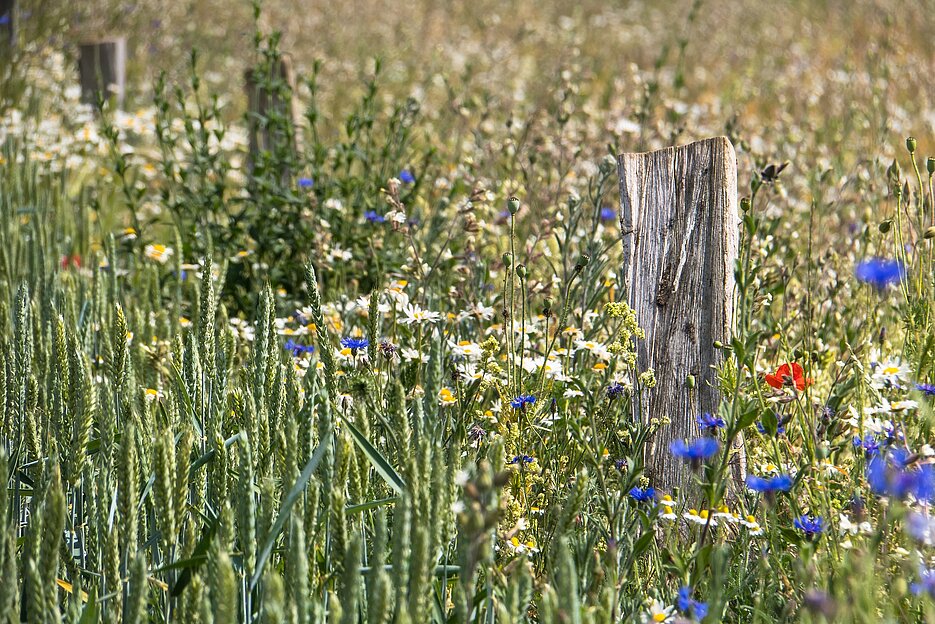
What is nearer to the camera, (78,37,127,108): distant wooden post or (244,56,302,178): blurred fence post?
(244,56,302,178): blurred fence post

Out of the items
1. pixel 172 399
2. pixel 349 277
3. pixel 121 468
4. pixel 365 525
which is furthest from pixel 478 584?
pixel 349 277

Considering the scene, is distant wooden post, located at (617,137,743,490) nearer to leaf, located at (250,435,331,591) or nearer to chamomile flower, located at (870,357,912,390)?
chamomile flower, located at (870,357,912,390)

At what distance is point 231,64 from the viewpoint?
30.2 feet

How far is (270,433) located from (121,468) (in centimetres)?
36

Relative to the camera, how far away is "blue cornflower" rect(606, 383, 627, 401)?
94.3 inches

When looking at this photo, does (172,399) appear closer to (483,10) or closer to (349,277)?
(349,277)

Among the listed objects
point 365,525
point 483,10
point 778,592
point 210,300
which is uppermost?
point 483,10

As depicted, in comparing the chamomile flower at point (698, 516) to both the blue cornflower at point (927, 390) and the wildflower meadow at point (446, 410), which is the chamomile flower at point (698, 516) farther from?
Answer: the blue cornflower at point (927, 390)

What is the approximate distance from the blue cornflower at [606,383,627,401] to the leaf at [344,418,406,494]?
853 millimetres

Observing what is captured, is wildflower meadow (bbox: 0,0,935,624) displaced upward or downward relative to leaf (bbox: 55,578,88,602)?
upward

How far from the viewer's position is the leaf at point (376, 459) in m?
1.57

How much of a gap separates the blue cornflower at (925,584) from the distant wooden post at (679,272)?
2.10 feet

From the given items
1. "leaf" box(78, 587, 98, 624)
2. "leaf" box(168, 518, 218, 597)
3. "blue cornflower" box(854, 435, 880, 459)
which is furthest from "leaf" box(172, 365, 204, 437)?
"blue cornflower" box(854, 435, 880, 459)

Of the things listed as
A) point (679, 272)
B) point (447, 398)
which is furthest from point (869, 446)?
point (447, 398)
